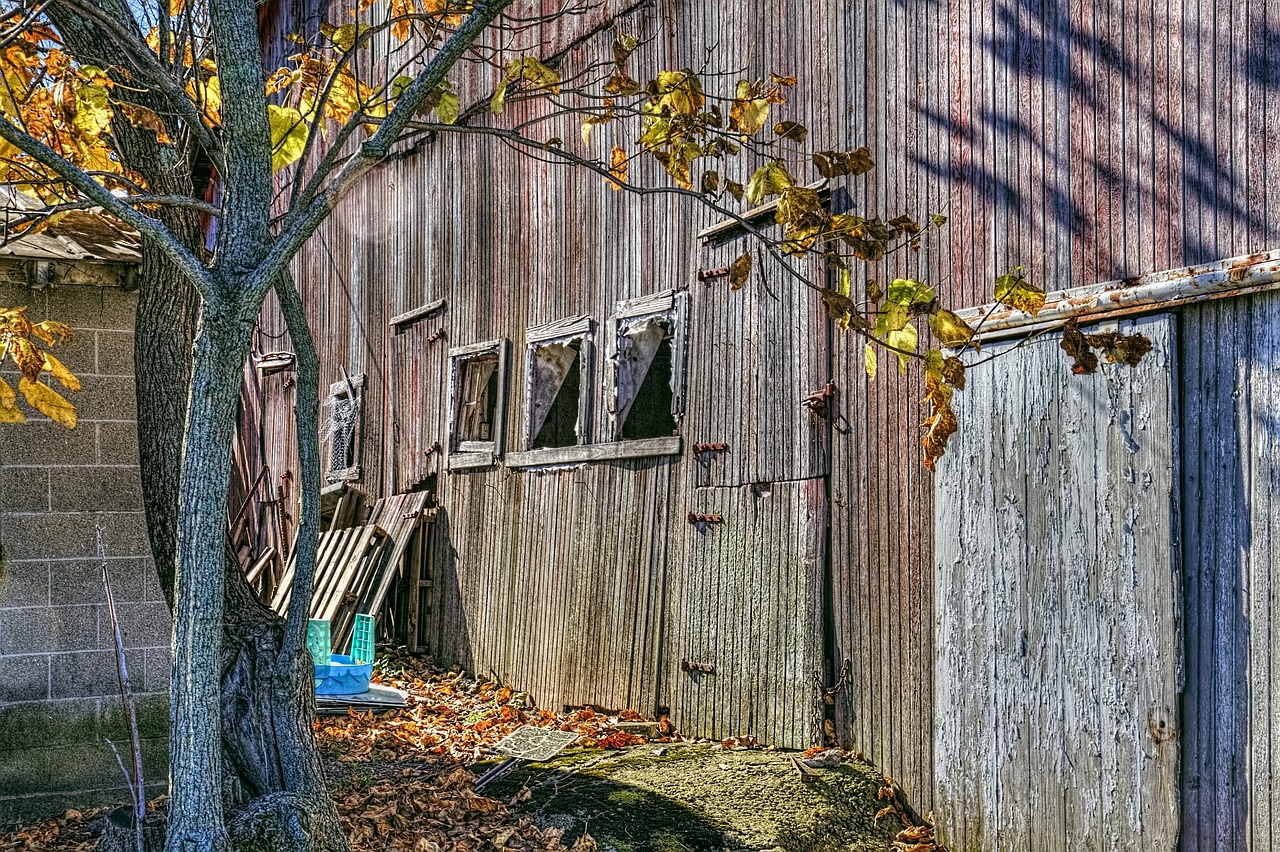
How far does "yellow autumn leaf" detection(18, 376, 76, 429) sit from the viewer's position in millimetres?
5242

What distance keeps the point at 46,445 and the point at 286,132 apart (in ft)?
9.87

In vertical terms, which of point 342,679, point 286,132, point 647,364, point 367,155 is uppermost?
point 286,132

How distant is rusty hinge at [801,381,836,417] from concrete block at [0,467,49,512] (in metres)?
4.61

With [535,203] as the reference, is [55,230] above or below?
below

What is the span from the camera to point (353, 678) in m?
10.0

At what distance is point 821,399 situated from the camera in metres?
7.53

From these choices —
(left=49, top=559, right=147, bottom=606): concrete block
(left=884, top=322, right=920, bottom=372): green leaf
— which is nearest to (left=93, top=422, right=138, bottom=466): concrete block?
(left=49, top=559, right=147, bottom=606): concrete block

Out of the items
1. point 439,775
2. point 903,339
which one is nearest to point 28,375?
point 439,775

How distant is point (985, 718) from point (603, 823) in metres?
2.08

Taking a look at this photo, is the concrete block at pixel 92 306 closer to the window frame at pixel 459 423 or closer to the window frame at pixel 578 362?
the window frame at pixel 578 362

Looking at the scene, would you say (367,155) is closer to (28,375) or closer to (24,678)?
(28,375)

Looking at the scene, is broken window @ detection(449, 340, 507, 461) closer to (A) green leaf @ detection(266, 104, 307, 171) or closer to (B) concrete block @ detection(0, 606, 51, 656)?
(B) concrete block @ detection(0, 606, 51, 656)

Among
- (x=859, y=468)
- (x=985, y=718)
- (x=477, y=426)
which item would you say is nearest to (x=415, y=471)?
(x=477, y=426)

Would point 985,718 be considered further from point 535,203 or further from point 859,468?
point 535,203
